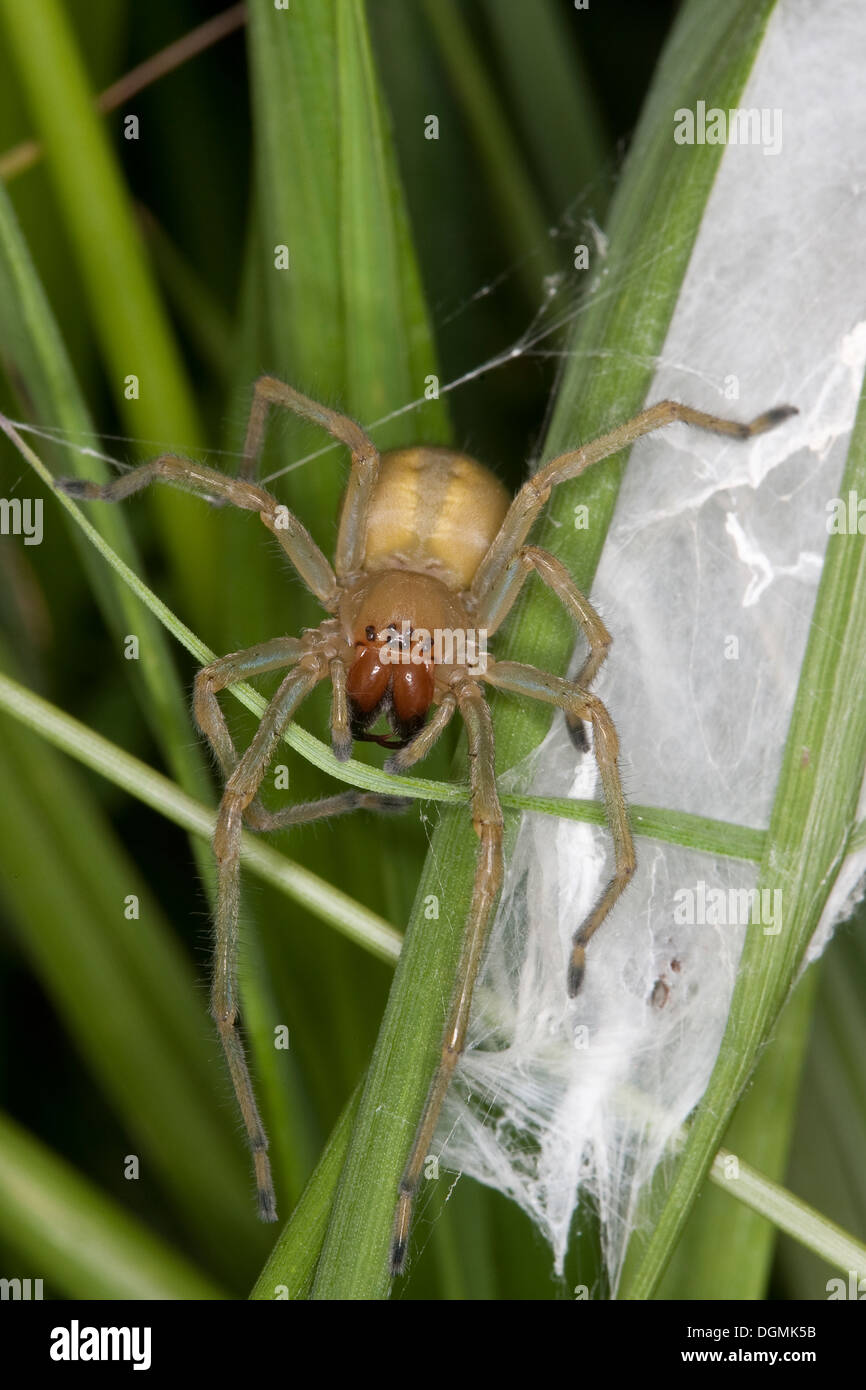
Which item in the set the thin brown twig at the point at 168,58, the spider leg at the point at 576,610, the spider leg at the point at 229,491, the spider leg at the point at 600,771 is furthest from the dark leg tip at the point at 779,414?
the thin brown twig at the point at 168,58

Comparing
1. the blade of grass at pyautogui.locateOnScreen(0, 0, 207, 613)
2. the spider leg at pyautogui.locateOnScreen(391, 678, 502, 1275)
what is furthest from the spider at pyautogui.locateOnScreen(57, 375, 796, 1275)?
the blade of grass at pyautogui.locateOnScreen(0, 0, 207, 613)

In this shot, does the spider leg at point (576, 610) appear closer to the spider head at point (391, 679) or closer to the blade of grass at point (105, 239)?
A: the spider head at point (391, 679)

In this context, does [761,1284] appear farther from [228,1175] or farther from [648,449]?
[648,449]

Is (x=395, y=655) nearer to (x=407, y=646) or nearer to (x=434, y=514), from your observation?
(x=407, y=646)

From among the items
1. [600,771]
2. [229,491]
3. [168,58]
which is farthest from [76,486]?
[168,58]

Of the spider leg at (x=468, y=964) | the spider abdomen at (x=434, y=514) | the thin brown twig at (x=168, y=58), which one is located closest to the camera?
the spider leg at (x=468, y=964)
